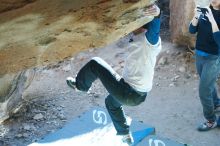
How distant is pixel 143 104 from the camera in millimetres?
5891

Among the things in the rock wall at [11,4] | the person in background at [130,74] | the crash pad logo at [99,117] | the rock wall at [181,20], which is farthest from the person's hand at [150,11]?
the rock wall at [181,20]

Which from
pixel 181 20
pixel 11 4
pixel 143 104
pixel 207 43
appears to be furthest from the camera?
pixel 181 20

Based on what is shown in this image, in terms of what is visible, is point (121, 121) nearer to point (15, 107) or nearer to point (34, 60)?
point (34, 60)

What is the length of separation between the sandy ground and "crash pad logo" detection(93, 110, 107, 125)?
636mm

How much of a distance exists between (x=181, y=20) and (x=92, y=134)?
2.46m

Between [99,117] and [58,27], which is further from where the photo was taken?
[99,117]

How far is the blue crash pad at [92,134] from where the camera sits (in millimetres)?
4555

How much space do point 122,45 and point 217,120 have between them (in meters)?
2.70

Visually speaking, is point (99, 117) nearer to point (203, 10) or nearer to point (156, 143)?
point (156, 143)

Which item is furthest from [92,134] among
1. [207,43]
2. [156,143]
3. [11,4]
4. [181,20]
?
[11,4]

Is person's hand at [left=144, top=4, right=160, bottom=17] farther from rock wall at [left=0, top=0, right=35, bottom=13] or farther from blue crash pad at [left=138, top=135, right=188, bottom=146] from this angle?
blue crash pad at [left=138, top=135, right=188, bottom=146]

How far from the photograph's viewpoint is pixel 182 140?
16.3 ft

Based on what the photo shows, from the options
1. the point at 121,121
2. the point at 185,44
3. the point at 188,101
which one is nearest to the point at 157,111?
the point at 188,101

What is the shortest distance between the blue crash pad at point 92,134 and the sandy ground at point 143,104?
55 cm
